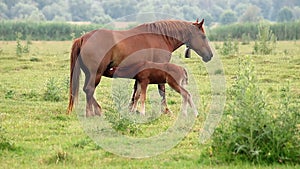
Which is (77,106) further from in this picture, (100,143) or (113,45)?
(100,143)

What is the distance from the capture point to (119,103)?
1038 cm

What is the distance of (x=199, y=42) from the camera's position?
12.9m

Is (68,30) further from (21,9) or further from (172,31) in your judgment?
(21,9)

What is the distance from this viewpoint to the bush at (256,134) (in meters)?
7.82

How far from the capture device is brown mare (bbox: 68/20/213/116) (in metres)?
11.6

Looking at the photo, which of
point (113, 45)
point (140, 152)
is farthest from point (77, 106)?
point (140, 152)

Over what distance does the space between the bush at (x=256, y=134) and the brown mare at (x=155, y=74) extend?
357 cm

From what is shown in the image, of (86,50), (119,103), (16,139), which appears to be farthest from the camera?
(86,50)

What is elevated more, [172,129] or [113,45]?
[113,45]

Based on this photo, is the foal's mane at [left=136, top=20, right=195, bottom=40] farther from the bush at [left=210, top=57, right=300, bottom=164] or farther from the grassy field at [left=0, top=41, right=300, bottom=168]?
the bush at [left=210, top=57, right=300, bottom=164]

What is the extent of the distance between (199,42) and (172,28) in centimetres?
74

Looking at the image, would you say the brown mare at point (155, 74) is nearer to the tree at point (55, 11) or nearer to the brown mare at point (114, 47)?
the brown mare at point (114, 47)

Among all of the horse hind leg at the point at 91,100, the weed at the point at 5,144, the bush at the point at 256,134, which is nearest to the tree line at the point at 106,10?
the horse hind leg at the point at 91,100

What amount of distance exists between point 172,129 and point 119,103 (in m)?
1.05
